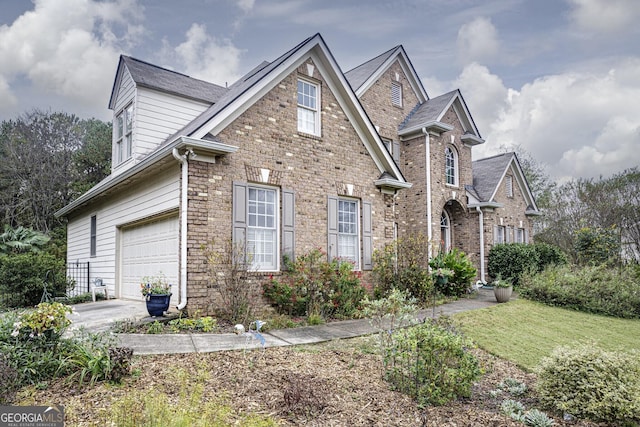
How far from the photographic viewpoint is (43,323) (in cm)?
447

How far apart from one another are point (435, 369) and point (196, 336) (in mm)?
3862

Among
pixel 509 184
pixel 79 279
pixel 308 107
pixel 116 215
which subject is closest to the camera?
pixel 308 107

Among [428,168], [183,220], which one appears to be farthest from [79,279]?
[428,168]

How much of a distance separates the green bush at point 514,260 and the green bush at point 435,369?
12.3 m

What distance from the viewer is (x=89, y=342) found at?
188 inches

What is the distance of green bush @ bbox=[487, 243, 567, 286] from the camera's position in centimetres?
1620

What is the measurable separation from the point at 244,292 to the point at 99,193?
20.2 feet

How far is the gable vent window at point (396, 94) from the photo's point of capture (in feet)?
54.5

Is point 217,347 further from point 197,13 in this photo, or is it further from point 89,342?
point 197,13

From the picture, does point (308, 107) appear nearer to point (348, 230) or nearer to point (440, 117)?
point (348, 230)

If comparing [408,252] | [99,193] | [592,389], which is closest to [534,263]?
[408,252]

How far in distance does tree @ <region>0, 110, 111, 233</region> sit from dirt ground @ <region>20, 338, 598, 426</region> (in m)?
24.8

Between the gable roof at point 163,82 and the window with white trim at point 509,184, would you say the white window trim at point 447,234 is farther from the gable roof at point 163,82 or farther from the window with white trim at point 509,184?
the gable roof at point 163,82

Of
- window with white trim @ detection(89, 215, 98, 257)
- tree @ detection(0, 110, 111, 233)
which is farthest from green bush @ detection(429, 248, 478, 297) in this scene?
tree @ detection(0, 110, 111, 233)
